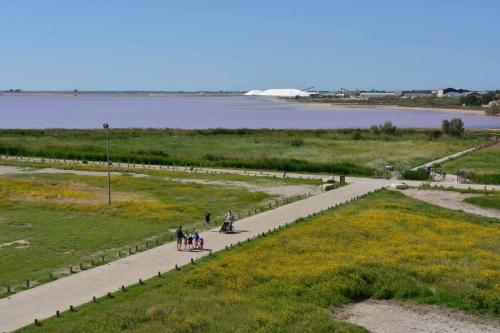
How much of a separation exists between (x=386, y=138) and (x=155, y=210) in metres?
65.2

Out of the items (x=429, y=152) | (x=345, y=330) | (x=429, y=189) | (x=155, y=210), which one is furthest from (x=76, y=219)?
(x=429, y=152)

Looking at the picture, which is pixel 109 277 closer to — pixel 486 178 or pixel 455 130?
pixel 486 178

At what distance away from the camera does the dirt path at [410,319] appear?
74.6 ft

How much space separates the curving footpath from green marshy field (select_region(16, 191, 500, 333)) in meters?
0.97

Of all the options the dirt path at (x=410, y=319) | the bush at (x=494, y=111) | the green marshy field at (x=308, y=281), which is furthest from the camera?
the bush at (x=494, y=111)

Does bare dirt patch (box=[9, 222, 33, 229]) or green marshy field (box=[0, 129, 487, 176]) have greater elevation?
green marshy field (box=[0, 129, 487, 176])

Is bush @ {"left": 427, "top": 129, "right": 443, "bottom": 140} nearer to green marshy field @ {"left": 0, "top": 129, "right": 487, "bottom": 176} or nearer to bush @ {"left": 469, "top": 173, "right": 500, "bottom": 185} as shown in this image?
green marshy field @ {"left": 0, "top": 129, "right": 487, "bottom": 176}

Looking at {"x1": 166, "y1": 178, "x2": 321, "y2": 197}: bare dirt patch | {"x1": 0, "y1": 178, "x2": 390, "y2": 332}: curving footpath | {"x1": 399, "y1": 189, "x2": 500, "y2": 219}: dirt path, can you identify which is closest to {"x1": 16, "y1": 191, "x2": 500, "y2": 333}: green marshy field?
{"x1": 0, "y1": 178, "x2": 390, "y2": 332}: curving footpath

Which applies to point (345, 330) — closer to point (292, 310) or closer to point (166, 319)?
point (292, 310)

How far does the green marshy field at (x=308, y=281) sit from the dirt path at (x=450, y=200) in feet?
24.6

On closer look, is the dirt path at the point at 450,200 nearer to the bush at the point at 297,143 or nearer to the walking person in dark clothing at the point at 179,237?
the walking person in dark clothing at the point at 179,237

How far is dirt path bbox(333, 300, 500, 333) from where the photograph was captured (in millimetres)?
22750

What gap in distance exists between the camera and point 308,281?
2608 centimetres

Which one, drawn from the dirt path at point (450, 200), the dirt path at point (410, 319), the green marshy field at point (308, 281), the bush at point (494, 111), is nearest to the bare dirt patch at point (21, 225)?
the green marshy field at point (308, 281)
